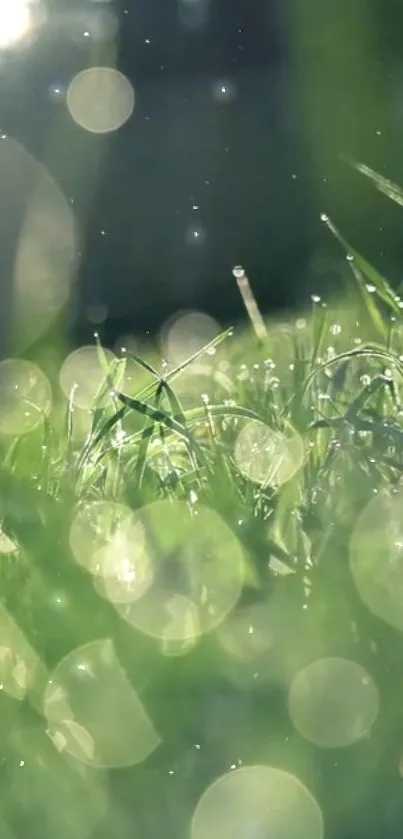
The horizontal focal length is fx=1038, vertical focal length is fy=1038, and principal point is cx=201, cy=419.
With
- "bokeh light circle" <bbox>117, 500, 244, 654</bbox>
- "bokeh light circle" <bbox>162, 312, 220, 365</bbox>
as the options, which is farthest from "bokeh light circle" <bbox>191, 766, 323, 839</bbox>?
"bokeh light circle" <bbox>162, 312, 220, 365</bbox>

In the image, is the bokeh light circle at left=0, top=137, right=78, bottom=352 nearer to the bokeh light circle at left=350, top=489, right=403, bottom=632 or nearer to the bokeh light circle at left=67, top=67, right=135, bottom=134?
the bokeh light circle at left=67, top=67, right=135, bottom=134

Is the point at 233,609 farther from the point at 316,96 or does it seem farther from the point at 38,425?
the point at 316,96

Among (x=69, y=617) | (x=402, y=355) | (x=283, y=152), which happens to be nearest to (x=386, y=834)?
(x=69, y=617)

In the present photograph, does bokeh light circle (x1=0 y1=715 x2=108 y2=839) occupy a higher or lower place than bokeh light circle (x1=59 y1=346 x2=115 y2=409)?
lower

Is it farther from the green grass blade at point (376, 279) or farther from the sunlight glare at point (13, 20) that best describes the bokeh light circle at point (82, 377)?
the sunlight glare at point (13, 20)

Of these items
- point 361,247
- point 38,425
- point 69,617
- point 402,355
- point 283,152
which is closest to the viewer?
point 69,617

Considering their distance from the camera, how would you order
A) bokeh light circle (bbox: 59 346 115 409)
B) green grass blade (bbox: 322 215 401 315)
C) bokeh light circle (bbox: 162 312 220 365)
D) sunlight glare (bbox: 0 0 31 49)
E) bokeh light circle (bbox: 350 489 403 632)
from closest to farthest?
1. bokeh light circle (bbox: 350 489 403 632)
2. green grass blade (bbox: 322 215 401 315)
3. bokeh light circle (bbox: 59 346 115 409)
4. bokeh light circle (bbox: 162 312 220 365)
5. sunlight glare (bbox: 0 0 31 49)

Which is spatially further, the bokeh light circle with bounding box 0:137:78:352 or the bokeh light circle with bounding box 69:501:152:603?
the bokeh light circle with bounding box 0:137:78:352
